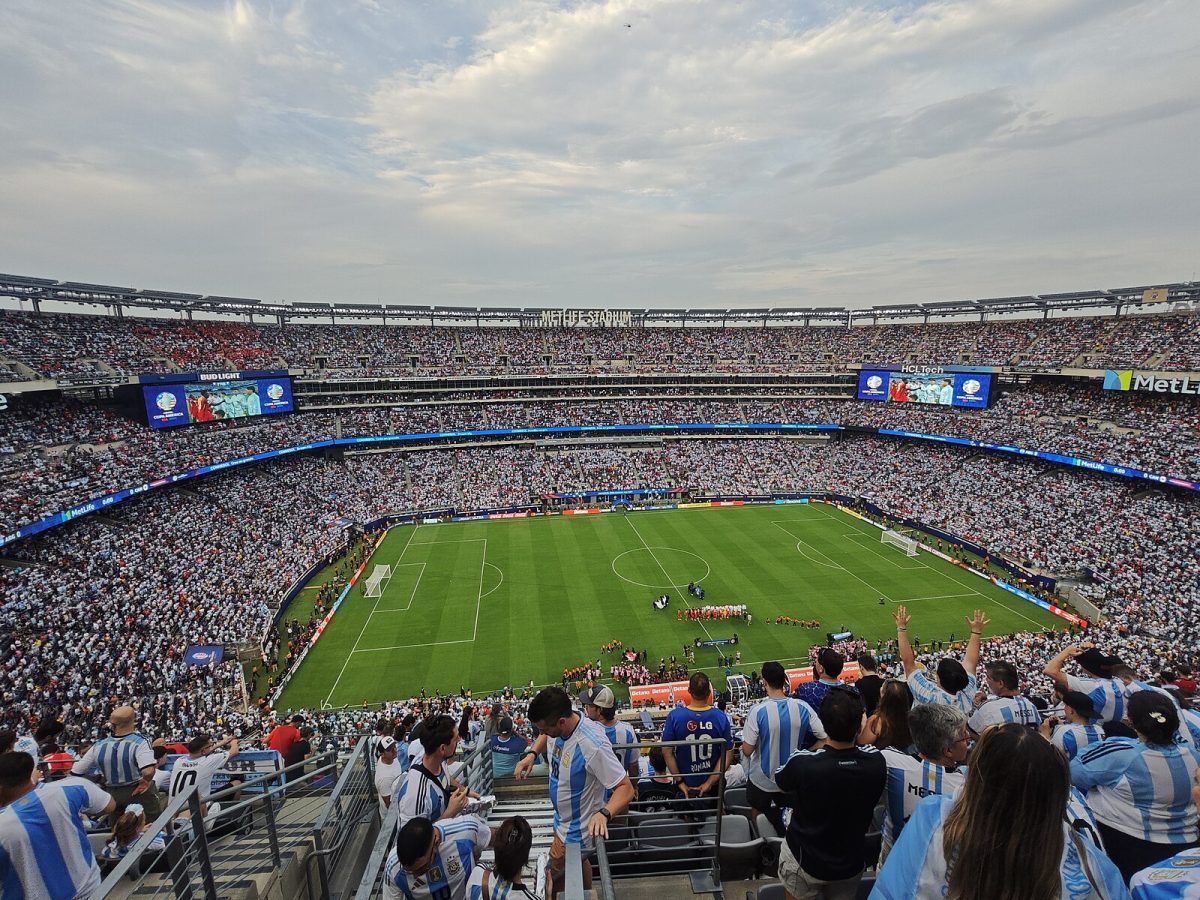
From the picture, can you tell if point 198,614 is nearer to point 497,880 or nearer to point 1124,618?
point 497,880

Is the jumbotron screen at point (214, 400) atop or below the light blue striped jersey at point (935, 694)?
atop

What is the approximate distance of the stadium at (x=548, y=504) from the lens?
23.2 meters

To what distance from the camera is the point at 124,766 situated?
21.9ft

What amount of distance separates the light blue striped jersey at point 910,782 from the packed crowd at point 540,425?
33.8 metres

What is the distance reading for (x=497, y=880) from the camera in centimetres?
353

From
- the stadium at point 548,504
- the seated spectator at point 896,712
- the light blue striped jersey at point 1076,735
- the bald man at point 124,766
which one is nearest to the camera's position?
the seated spectator at point 896,712

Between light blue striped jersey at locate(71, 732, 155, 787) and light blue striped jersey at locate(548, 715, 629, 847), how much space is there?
17.7ft

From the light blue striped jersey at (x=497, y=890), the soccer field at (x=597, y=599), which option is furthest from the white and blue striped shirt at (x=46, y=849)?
the soccer field at (x=597, y=599)

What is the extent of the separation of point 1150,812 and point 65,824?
7.88 metres

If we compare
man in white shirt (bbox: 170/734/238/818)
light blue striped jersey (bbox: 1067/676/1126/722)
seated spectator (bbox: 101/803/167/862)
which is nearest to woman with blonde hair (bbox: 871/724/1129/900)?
light blue striped jersey (bbox: 1067/676/1126/722)

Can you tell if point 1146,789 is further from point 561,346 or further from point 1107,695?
point 561,346

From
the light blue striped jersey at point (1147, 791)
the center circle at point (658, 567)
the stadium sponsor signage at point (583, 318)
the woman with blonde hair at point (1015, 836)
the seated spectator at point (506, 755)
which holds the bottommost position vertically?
the center circle at point (658, 567)

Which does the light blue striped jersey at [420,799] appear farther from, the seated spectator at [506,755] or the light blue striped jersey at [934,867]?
the seated spectator at [506,755]

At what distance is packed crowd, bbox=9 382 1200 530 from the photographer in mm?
30141
